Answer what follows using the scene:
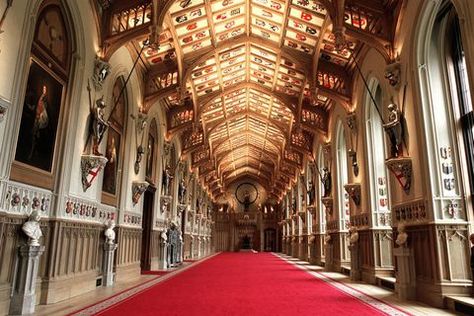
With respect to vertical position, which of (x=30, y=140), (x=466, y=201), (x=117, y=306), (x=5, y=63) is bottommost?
(x=117, y=306)

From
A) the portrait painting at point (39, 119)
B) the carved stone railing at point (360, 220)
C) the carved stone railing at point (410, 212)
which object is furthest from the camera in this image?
the carved stone railing at point (360, 220)

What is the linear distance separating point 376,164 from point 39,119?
930cm

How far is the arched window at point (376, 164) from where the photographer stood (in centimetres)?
1077

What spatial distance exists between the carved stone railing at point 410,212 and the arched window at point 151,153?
9342 mm

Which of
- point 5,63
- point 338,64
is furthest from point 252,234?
point 5,63

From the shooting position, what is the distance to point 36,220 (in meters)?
6.45

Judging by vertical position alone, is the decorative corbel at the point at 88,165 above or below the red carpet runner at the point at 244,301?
above

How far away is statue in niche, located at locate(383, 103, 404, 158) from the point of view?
28.0 ft

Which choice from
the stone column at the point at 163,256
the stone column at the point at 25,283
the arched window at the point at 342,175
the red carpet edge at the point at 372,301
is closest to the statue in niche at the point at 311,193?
the arched window at the point at 342,175

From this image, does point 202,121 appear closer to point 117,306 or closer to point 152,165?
point 152,165

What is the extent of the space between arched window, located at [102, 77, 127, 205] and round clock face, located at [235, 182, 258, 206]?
32.6 m

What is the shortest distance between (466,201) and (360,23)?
17.3 ft

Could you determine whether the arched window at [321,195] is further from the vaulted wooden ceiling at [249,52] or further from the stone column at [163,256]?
the stone column at [163,256]

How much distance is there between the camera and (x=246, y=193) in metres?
44.0
